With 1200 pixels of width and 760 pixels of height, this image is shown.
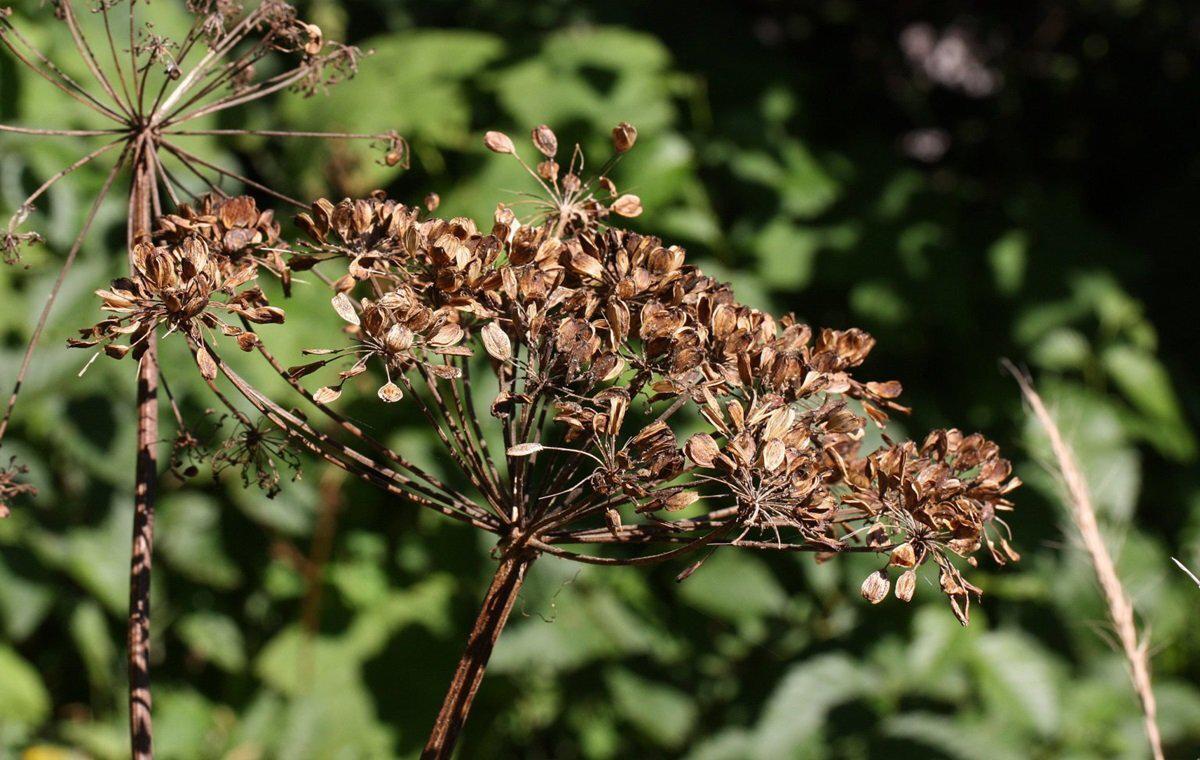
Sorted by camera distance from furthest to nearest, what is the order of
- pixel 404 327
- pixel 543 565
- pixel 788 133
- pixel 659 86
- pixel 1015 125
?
pixel 1015 125, pixel 788 133, pixel 659 86, pixel 543 565, pixel 404 327

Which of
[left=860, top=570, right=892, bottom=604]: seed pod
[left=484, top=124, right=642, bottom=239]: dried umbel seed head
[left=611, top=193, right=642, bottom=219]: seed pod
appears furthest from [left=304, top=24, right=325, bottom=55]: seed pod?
[left=860, top=570, right=892, bottom=604]: seed pod

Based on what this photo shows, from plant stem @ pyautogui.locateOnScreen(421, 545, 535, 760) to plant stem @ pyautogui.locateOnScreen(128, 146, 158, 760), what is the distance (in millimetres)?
203

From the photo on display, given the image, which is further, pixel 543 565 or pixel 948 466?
pixel 543 565

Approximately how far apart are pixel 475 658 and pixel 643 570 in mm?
1625

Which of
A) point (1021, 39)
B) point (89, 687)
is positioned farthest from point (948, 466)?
point (1021, 39)

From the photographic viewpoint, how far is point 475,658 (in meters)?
0.72

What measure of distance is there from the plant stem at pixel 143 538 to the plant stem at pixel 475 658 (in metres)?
Result: 0.20

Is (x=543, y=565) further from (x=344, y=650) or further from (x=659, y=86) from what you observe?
(x=659, y=86)

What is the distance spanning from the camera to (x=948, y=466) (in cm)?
79

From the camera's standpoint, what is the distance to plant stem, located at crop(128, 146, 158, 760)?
746 mm

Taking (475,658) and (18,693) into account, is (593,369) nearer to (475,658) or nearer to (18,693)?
(475,658)

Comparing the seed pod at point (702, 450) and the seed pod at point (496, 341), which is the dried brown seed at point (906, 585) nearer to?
the seed pod at point (702, 450)

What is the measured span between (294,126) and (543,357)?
1752mm

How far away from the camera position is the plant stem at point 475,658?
0.71m
